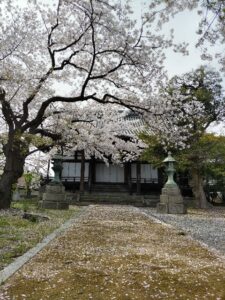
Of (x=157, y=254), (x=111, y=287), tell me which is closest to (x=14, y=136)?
(x=157, y=254)

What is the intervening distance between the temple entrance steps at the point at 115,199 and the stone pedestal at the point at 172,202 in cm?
737

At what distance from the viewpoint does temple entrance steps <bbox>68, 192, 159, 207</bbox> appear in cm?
2478

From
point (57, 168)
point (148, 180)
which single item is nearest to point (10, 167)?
point (57, 168)

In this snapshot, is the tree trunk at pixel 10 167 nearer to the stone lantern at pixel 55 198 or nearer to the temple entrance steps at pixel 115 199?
the stone lantern at pixel 55 198

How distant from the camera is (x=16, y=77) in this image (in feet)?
42.4

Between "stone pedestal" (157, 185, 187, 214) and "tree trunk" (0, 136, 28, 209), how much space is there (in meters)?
7.27

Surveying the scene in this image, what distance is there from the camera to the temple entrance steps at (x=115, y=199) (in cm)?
2478

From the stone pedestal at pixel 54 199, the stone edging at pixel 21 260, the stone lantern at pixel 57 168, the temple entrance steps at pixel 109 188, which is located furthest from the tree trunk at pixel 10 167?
the temple entrance steps at pixel 109 188

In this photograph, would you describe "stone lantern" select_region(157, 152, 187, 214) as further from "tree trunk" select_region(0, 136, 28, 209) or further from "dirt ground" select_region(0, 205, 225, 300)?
"dirt ground" select_region(0, 205, 225, 300)

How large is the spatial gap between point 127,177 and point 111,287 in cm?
2553

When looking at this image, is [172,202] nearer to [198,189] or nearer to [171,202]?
[171,202]

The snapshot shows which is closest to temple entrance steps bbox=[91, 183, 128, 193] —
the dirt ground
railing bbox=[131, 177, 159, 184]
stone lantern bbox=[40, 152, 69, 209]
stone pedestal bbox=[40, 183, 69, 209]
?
railing bbox=[131, 177, 159, 184]

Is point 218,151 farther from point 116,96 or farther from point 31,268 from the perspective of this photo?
point 31,268

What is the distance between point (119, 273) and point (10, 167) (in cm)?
1049
